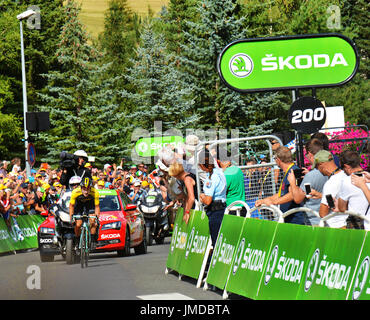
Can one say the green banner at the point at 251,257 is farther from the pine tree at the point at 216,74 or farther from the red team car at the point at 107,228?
the pine tree at the point at 216,74

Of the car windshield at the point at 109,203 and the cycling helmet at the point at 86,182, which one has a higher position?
the cycling helmet at the point at 86,182

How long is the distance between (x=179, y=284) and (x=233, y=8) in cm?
3589

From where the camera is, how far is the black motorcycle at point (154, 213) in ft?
78.7

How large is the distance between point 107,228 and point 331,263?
37.4ft

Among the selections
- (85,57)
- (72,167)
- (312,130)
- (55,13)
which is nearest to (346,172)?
(312,130)

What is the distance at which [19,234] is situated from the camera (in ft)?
81.6

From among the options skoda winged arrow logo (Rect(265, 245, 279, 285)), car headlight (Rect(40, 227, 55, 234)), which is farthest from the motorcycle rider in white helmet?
skoda winged arrow logo (Rect(265, 245, 279, 285))

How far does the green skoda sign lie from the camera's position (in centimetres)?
1396

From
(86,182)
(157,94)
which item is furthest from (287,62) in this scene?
(157,94)

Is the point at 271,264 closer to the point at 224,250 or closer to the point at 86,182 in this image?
the point at 224,250

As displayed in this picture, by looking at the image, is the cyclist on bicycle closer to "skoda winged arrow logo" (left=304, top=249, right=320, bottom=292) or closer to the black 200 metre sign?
the black 200 metre sign

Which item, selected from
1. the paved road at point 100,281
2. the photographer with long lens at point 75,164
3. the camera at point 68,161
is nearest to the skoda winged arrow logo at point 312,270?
the paved road at point 100,281

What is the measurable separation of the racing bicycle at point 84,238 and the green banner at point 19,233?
6664 millimetres

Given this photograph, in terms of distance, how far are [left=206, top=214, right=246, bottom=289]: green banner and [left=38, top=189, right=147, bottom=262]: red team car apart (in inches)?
234
